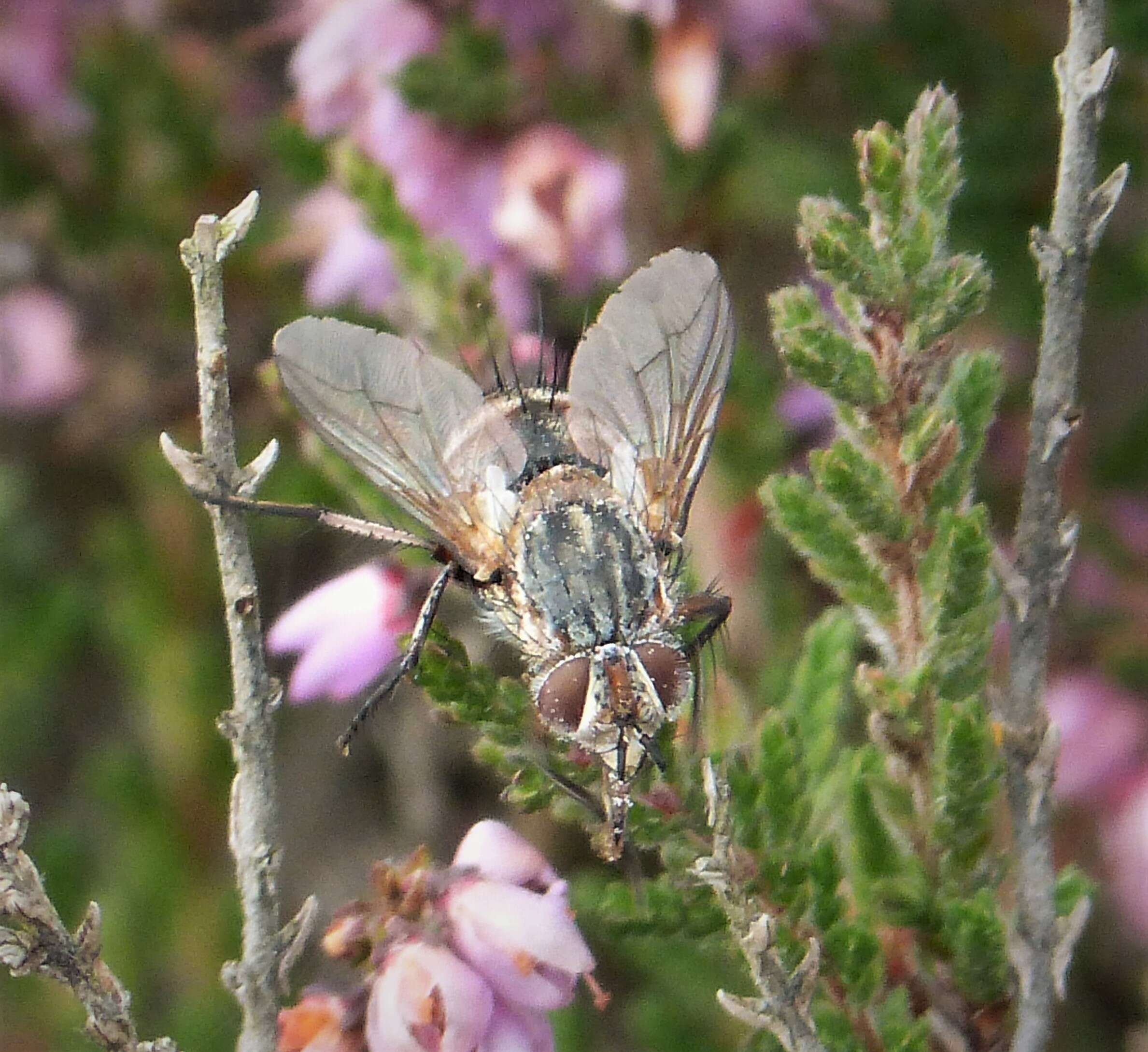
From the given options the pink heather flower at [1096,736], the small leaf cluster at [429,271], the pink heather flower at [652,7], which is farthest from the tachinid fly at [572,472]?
the pink heather flower at [1096,736]

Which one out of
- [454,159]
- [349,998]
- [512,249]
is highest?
[454,159]

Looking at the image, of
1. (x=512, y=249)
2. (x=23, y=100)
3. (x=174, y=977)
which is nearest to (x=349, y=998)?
(x=512, y=249)

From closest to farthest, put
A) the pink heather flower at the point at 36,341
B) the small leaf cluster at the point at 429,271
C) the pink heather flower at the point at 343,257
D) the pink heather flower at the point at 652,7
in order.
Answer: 1. the small leaf cluster at the point at 429,271
2. the pink heather flower at the point at 652,7
3. the pink heather flower at the point at 343,257
4. the pink heather flower at the point at 36,341

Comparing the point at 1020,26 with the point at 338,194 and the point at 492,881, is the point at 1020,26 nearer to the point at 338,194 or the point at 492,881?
the point at 338,194

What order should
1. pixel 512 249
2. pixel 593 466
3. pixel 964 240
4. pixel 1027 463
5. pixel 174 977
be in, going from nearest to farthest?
pixel 1027 463
pixel 593 466
pixel 512 249
pixel 964 240
pixel 174 977

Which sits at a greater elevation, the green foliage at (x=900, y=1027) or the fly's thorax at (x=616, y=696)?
the fly's thorax at (x=616, y=696)

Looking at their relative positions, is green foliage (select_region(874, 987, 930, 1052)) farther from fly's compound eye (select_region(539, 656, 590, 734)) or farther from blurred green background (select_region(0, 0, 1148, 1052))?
blurred green background (select_region(0, 0, 1148, 1052))

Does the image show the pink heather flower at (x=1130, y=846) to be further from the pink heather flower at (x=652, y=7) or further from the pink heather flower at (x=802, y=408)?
the pink heather flower at (x=652, y=7)
